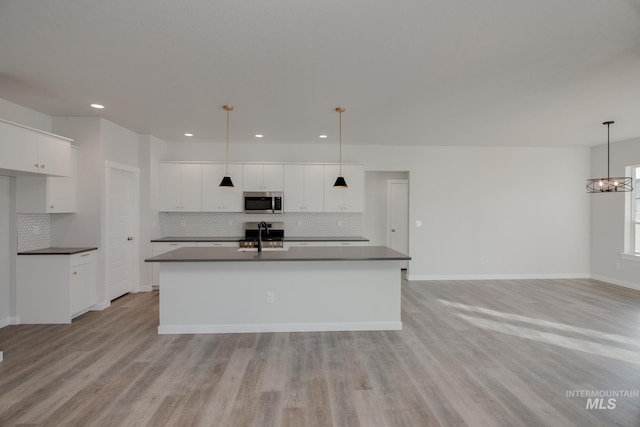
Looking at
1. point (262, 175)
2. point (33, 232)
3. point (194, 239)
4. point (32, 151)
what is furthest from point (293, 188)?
point (33, 232)

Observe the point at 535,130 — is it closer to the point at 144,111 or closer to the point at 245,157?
the point at 245,157

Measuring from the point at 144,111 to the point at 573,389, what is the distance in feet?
17.3

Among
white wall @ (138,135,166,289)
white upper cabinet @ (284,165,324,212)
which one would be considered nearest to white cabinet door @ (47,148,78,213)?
white wall @ (138,135,166,289)

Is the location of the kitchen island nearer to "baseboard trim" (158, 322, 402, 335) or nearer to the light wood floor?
Answer: "baseboard trim" (158, 322, 402, 335)

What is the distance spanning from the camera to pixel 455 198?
6031mm

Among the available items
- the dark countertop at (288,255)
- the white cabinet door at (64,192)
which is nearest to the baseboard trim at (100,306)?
the white cabinet door at (64,192)

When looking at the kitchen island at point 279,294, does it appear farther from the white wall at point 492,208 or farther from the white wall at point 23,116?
the white wall at point 492,208

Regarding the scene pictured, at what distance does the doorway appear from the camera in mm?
4402

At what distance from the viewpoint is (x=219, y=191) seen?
5.51 meters

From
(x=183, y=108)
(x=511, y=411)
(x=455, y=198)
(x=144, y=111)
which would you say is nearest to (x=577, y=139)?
(x=455, y=198)

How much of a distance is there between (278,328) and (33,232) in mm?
3438

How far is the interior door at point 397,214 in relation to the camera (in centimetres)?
680

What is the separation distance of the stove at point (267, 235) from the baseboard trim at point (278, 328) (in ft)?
6.45

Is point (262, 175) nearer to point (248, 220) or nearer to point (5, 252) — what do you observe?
point (248, 220)
